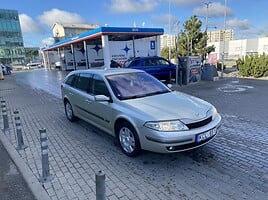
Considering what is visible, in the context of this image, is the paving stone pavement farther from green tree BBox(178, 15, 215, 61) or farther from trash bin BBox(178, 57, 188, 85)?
green tree BBox(178, 15, 215, 61)

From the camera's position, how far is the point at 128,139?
418 centimetres

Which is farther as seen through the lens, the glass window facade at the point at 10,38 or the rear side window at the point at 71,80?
the glass window facade at the point at 10,38

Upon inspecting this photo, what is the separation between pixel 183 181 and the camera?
3.37 metres

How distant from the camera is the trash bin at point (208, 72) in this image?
15.0m

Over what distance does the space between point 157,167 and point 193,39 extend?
2672 cm

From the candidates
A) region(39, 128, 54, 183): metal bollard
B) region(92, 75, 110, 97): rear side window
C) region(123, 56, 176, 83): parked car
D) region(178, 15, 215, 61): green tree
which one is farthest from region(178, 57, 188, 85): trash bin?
region(178, 15, 215, 61): green tree

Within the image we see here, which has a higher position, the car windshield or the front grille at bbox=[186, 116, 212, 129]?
the car windshield

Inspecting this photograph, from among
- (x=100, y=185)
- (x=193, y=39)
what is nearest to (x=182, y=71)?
(x=100, y=185)

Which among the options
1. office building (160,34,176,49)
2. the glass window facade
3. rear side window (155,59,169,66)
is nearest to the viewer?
rear side window (155,59,169,66)

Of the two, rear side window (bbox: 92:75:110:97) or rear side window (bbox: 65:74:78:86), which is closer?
rear side window (bbox: 92:75:110:97)

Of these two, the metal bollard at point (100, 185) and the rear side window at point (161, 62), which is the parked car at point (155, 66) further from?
the metal bollard at point (100, 185)

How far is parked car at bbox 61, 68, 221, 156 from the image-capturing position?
3580 millimetres

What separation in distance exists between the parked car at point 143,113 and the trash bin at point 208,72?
429 inches

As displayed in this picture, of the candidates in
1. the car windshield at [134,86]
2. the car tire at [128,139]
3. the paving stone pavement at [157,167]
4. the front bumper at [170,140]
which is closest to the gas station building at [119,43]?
the car windshield at [134,86]
